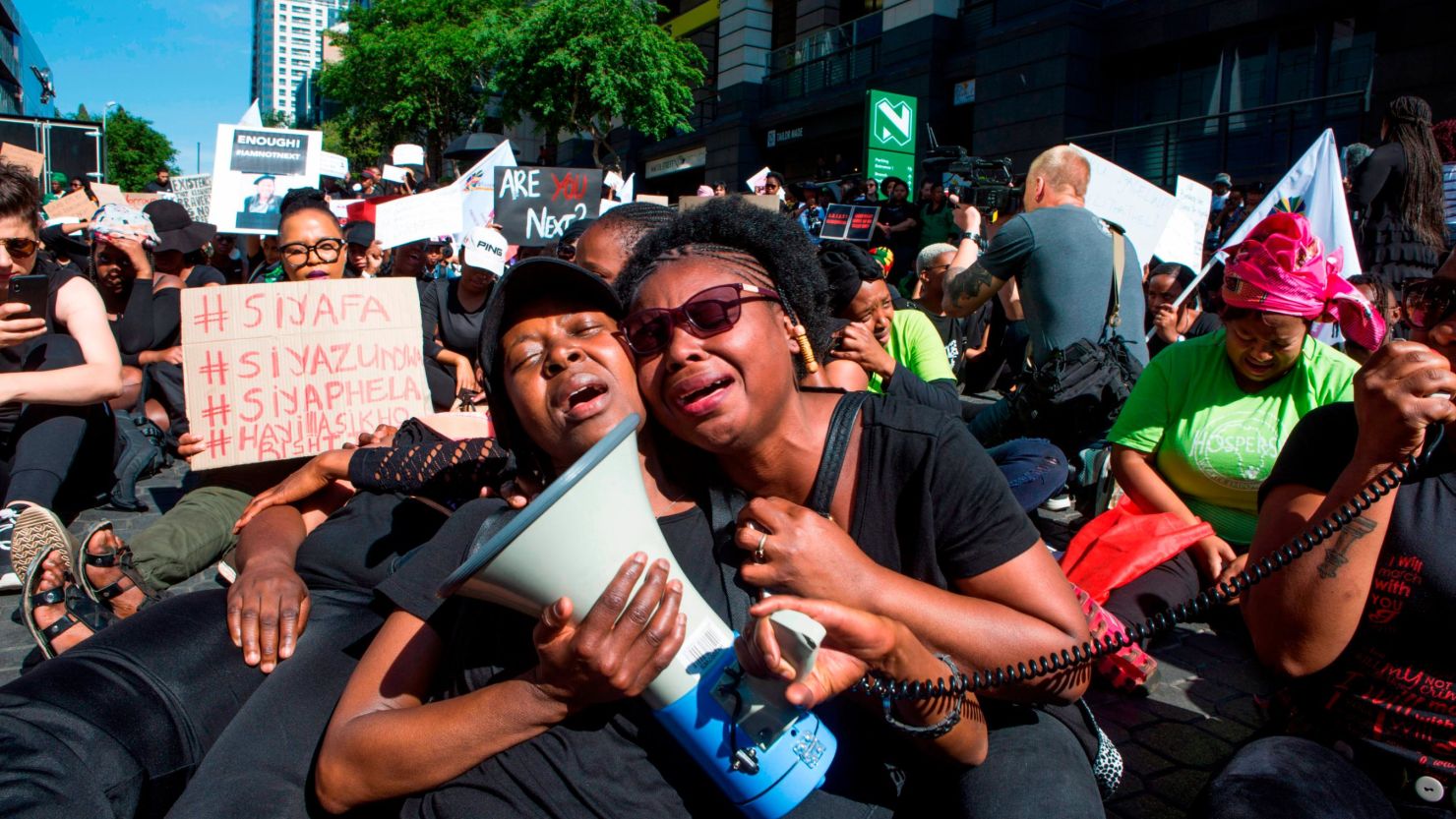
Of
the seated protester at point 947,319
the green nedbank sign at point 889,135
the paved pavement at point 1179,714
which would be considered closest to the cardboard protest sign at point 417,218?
the seated protester at point 947,319

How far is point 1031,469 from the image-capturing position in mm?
3559

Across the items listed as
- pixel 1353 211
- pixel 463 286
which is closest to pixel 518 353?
pixel 463 286

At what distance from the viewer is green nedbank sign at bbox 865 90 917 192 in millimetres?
13508

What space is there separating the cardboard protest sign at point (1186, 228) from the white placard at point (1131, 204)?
779 millimetres

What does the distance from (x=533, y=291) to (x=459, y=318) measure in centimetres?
417

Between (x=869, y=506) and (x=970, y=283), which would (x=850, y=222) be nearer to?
(x=970, y=283)

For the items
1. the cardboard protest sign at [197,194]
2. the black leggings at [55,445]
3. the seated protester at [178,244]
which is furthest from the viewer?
the cardboard protest sign at [197,194]

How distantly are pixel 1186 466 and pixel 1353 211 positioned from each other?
5.17 meters

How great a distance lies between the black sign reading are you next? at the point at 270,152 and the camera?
7629 mm

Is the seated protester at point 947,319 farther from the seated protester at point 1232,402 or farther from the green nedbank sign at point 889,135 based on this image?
the green nedbank sign at point 889,135

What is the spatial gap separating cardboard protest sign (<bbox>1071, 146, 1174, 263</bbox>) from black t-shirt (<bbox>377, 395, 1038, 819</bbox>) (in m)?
4.42

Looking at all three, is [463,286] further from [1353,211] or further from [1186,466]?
[1353,211]

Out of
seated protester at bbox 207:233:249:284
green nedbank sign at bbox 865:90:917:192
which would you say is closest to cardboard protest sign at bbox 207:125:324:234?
seated protester at bbox 207:233:249:284

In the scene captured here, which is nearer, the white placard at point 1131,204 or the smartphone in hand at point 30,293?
the smartphone in hand at point 30,293
